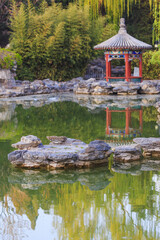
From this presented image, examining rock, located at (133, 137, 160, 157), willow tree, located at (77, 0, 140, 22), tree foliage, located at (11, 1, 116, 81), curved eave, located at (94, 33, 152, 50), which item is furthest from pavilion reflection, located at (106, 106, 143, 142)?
willow tree, located at (77, 0, 140, 22)

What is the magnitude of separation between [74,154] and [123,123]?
352cm

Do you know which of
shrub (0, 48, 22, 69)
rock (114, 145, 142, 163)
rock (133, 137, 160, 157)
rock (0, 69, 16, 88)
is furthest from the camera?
shrub (0, 48, 22, 69)

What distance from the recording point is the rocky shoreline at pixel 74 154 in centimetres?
514

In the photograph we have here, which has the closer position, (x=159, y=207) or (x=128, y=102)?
(x=159, y=207)

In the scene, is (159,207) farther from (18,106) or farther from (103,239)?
(18,106)

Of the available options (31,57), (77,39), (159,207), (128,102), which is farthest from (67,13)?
(159,207)

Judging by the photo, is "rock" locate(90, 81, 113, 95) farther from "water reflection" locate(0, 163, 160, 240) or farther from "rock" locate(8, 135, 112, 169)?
"water reflection" locate(0, 163, 160, 240)

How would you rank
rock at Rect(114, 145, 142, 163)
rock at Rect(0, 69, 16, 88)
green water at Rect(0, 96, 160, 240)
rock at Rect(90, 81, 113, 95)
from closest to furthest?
green water at Rect(0, 96, 160, 240)
rock at Rect(114, 145, 142, 163)
rock at Rect(90, 81, 113, 95)
rock at Rect(0, 69, 16, 88)

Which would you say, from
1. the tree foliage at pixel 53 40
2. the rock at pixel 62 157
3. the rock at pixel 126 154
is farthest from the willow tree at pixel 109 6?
the rock at pixel 62 157

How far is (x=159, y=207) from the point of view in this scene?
12.8ft

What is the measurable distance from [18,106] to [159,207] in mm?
8140

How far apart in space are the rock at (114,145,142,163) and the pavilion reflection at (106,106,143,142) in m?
1.30

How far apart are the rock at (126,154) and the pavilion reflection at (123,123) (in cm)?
130

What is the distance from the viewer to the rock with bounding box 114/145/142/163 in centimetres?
549
